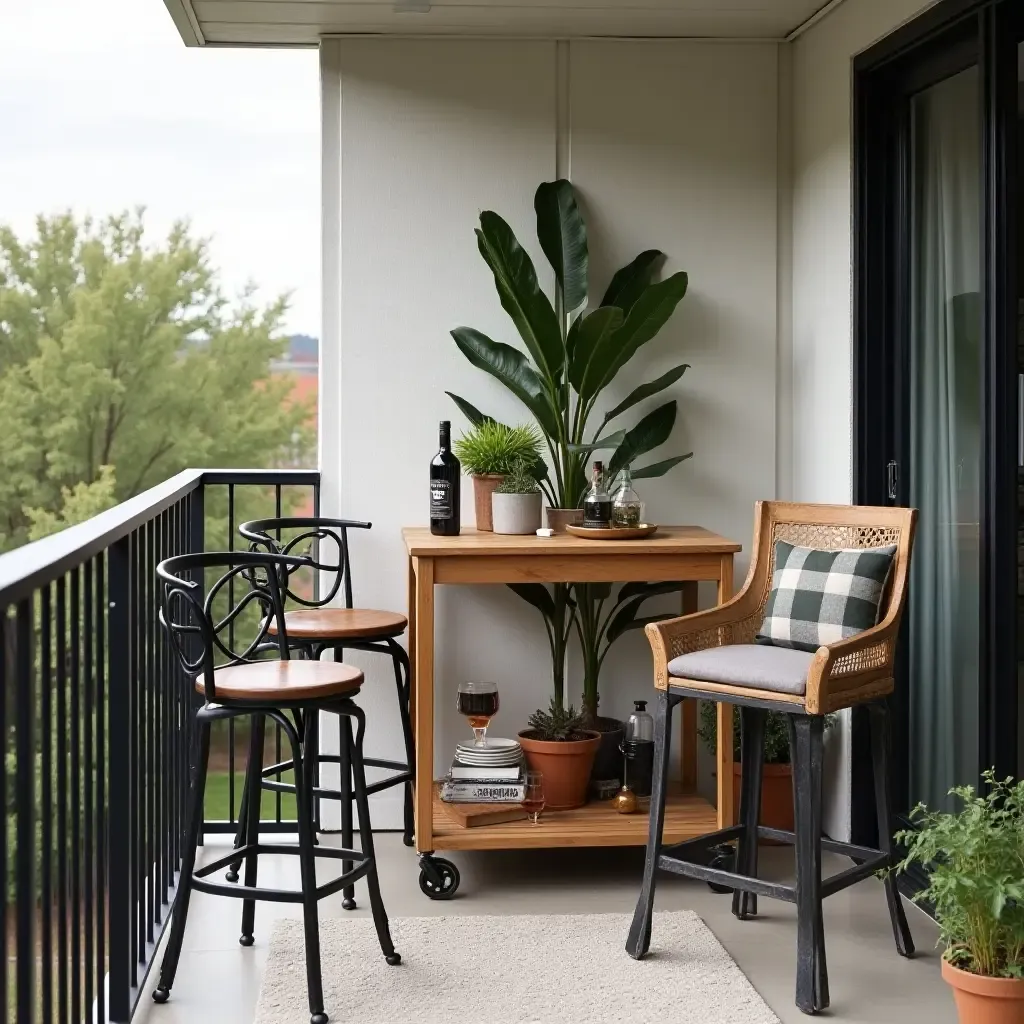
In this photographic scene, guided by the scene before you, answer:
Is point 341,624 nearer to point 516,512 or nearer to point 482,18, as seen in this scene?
point 516,512

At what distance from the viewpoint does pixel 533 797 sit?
3938mm

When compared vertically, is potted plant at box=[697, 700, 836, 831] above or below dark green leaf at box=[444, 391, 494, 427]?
below

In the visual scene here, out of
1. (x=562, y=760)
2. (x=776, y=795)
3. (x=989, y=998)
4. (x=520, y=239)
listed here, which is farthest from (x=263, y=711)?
(x=520, y=239)

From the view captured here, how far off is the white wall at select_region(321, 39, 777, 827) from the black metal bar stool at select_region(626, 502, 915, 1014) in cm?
98

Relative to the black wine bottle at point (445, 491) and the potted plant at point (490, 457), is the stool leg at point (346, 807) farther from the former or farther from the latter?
the potted plant at point (490, 457)

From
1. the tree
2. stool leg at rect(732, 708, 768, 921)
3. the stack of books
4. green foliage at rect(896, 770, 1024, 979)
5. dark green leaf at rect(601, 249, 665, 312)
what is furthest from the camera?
the tree

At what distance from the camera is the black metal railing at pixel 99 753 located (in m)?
1.94

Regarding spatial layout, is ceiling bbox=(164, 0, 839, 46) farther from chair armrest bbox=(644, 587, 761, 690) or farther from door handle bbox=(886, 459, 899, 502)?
chair armrest bbox=(644, 587, 761, 690)

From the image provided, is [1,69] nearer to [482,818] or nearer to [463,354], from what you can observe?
[463,354]

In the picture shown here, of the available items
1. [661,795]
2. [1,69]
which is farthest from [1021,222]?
[1,69]

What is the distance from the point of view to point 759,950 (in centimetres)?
336

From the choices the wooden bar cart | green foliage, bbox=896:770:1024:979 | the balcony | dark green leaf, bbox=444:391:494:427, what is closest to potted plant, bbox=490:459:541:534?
the wooden bar cart

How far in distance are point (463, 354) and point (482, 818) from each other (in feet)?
4.88

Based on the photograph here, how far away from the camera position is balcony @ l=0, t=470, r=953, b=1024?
2.04 meters
